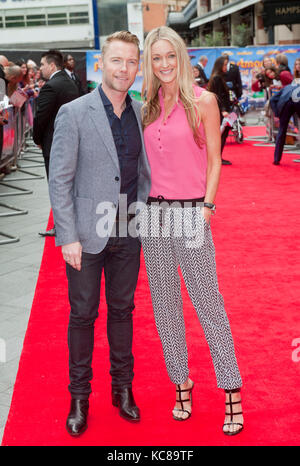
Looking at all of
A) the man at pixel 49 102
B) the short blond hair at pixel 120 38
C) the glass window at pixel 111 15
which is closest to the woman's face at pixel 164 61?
the short blond hair at pixel 120 38

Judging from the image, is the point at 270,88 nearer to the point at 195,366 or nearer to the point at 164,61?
the point at 195,366

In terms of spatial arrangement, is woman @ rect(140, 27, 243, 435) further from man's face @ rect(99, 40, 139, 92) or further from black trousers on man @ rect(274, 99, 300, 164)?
black trousers on man @ rect(274, 99, 300, 164)

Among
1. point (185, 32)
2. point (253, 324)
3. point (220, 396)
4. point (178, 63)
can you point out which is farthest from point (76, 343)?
point (185, 32)

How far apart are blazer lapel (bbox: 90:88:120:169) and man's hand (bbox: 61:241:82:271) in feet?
1.29

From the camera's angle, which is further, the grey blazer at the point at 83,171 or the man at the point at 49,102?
the man at the point at 49,102

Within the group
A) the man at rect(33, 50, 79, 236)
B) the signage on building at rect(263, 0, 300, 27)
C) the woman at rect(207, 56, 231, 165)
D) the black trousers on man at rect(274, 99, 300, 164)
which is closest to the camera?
the man at rect(33, 50, 79, 236)

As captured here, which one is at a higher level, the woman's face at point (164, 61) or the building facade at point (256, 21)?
the building facade at point (256, 21)

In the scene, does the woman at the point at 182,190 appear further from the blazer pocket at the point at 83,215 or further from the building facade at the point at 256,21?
the building facade at the point at 256,21

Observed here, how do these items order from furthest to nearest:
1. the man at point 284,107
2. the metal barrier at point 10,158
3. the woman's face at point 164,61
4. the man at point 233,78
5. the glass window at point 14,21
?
the glass window at point 14,21 → the man at point 233,78 → the man at point 284,107 → the metal barrier at point 10,158 → the woman's face at point 164,61

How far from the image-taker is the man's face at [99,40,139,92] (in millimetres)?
2707

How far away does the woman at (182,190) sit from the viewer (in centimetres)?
271

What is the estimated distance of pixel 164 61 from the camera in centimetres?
268

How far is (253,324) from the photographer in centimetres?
410

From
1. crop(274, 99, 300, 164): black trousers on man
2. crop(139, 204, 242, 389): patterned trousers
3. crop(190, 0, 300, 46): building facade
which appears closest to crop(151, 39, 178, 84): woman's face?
crop(139, 204, 242, 389): patterned trousers
